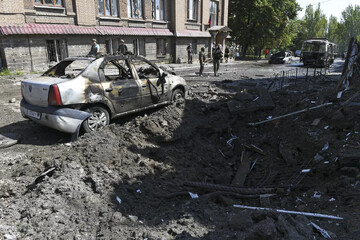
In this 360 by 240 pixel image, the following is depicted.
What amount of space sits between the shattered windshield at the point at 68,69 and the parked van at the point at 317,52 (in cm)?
2230

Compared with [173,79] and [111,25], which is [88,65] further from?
[111,25]

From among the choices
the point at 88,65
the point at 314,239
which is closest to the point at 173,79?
the point at 88,65

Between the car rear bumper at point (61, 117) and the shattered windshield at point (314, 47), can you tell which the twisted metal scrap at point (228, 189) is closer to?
the car rear bumper at point (61, 117)

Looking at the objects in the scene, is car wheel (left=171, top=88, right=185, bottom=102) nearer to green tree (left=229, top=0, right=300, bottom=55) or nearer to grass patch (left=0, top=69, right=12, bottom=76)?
grass patch (left=0, top=69, right=12, bottom=76)

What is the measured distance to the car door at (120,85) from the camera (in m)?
6.02

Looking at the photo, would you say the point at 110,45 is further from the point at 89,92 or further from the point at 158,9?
the point at 89,92

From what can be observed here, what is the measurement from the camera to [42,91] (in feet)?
17.6

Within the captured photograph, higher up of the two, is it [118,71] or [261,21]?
[261,21]

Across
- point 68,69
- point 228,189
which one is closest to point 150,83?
point 68,69

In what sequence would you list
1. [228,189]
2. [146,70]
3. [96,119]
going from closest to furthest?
[228,189] → [96,119] → [146,70]

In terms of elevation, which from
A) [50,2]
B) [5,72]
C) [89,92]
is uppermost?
[50,2]

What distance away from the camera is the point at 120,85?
245 inches

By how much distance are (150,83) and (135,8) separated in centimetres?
1802

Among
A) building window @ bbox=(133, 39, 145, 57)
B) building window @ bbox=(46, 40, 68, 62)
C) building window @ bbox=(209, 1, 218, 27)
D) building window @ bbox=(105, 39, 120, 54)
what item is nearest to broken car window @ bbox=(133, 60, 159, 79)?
building window @ bbox=(46, 40, 68, 62)
